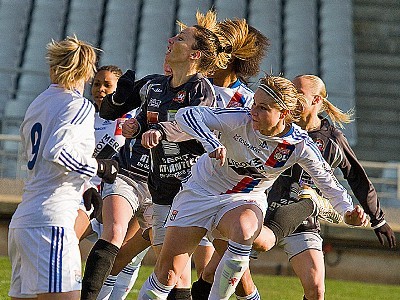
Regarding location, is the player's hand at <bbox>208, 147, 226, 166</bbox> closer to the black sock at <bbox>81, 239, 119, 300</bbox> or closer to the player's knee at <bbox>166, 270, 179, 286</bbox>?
the player's knee at <bbox>166, 270, 179, 286</bbox>

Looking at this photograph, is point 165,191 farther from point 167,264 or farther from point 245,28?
point 245,28

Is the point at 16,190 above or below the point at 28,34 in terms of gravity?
below

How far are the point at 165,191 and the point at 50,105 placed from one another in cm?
147

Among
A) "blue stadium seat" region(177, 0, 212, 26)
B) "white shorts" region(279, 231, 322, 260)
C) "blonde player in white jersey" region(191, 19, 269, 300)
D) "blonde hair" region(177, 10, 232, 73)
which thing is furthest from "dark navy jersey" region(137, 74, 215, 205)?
"blue stadium seat" region(177, 0, 212, 26)

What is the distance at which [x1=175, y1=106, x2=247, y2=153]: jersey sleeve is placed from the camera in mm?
4988

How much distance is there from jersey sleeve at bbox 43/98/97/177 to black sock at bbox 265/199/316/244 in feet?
5.01

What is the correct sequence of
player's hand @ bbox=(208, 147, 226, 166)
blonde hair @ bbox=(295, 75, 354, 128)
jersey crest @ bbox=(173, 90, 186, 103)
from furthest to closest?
blonde hair @ bbox=(295, 75, 354, 128) → jersey crest @ bbox=(173, 90, 186, 103) → player's hand @ bbox=(208, 147, 226, 166)

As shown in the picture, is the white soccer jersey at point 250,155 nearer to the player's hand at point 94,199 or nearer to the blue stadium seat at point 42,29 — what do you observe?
the player's hand at point 94,199

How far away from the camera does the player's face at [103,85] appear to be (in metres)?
6.78

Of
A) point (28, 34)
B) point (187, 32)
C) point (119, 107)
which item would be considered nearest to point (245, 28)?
point (187, 32)

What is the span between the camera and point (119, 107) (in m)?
6.02

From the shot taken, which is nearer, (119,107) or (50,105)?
(50,105)

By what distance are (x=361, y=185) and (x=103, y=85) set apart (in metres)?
1.97

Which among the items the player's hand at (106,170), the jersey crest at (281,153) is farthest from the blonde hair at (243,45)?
the player's hand at (106,170)
